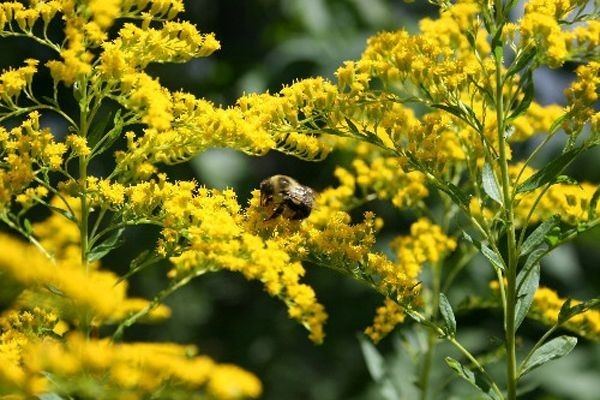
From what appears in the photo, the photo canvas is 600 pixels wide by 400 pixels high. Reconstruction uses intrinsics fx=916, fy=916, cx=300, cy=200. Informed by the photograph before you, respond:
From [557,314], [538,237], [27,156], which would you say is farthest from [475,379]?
[27,156]

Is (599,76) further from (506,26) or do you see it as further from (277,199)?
(277,199)

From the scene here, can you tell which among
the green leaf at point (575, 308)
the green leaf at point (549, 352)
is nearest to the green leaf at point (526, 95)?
the green leaf at point (575, 308)

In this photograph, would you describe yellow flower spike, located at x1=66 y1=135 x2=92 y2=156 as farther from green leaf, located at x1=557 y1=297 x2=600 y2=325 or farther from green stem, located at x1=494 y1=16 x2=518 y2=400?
green leaf, located at x1=557 y1=297 x2=600 y2=325

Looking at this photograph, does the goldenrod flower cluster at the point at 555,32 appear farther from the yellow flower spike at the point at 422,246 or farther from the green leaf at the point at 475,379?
the yellow flower spike at the point at 422,246

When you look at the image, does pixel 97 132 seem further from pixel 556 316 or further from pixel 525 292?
pixel 556 316

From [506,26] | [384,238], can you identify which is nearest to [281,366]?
[384,238]

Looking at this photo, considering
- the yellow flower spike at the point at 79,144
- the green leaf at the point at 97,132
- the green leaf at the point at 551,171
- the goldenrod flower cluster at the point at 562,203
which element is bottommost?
the yellow flower spike at the point at 79,144
